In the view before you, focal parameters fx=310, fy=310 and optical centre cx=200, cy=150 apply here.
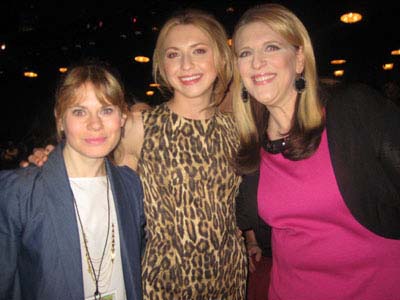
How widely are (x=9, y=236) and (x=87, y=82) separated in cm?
99

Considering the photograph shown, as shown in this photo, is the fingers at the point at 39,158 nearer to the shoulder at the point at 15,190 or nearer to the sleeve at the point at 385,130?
the shoulder at the point at 15,190

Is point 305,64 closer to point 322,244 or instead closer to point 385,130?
point 385,130

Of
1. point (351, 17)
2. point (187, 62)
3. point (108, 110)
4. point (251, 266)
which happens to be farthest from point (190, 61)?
point (351, 17)

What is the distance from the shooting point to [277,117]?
2248 millimetres

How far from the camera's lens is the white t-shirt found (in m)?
1.93

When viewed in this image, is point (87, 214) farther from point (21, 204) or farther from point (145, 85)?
point (145, 85)

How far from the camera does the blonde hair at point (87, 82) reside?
6.29 ft

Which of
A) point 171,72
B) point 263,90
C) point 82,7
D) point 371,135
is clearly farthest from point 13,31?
point 371,135

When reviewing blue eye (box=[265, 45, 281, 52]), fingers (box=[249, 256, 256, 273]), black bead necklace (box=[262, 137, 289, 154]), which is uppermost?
blue eye (box=[265, 45, 281, 52])

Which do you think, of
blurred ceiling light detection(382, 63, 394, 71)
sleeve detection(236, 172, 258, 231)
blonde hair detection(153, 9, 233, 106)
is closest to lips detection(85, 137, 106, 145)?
blonde hair detection(153, 9, 233, 106)

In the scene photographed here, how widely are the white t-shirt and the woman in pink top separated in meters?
1.01

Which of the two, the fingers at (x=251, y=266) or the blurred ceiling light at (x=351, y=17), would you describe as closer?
the fingers at (x=251, y=266)

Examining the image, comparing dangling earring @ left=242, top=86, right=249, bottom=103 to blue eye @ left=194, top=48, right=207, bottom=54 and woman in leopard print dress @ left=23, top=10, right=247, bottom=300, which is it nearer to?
woman in leopard print dress @ left=23, top=10, right=247, bottom=300

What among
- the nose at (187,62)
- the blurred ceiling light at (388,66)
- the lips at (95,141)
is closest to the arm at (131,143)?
the lips at (95,141)
